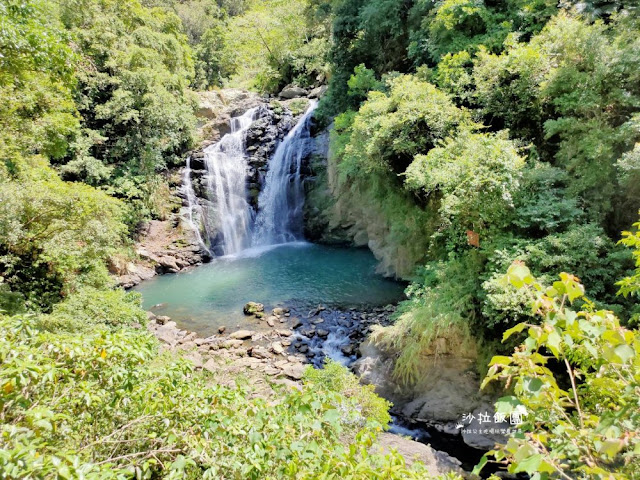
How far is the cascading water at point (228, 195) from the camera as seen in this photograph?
55.4 ft

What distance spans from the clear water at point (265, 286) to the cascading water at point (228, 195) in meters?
1.48

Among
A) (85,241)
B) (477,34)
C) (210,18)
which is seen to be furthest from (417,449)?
(210,18)

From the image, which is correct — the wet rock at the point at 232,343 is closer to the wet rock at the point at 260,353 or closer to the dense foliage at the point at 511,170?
the wet rock at the point at 260,353

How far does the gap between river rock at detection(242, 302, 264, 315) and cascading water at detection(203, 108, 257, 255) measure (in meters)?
6.86

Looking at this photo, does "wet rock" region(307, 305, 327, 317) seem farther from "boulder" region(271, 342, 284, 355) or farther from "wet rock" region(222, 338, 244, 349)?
"wet rock" region(222, 338, 244, 349)

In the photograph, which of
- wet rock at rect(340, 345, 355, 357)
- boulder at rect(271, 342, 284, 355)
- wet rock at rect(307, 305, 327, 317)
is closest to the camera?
wet rock at rect(340, 345, 355, 357)

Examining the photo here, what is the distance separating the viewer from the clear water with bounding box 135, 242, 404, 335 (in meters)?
10.5

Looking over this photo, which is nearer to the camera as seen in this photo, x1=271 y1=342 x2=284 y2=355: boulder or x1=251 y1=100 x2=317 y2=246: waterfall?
x1=271 y1=342 x2=284 y2=355: boulder

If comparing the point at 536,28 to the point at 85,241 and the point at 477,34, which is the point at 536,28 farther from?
the point at 85,241

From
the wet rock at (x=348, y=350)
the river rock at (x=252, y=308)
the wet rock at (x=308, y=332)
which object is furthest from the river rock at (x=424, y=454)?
the river rock at (x=252, y=308)

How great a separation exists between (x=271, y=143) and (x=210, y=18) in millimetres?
21967

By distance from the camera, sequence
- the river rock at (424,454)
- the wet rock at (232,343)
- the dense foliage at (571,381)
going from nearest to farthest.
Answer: the dense foliage at (571,381), the river rock at (424,454), the wet rock at (232,343)

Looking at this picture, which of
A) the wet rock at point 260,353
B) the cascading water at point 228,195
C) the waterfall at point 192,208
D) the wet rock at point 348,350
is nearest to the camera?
the wet rock at point 348,350

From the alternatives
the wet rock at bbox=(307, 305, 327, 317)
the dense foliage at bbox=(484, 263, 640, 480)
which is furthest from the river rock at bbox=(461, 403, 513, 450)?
the wet rock at bbox=(307, 305, 327, 317)
